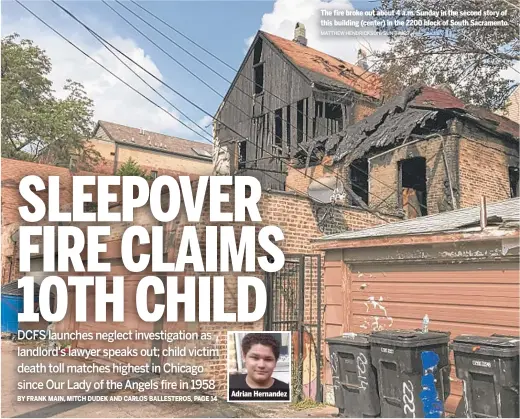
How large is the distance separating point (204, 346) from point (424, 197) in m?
9.53

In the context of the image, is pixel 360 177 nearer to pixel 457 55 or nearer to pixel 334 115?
pixel 457 55

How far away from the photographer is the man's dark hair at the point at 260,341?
7340 millimetres

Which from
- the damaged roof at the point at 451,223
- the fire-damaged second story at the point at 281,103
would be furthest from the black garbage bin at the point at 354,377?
the fire-damaged second story at the point at 281,103

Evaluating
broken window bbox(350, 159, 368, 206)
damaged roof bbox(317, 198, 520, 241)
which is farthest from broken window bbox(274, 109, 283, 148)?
damaged roof bbox(317, 198, 520, 241)

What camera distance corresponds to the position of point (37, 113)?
27.4 metres

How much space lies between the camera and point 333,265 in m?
7.68

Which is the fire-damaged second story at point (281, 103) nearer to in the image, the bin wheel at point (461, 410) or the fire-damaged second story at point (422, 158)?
the fire-damaged second story at point (422, 158)

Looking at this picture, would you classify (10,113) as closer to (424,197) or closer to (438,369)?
(424,197)

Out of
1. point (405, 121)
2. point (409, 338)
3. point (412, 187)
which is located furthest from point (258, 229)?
point (412, 187)

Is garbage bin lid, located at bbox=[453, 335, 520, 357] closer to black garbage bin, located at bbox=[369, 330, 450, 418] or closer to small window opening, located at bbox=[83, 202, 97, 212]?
black garbage bin, located at bbox=[369, 330, 450, 418]

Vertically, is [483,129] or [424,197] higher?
[483,129]

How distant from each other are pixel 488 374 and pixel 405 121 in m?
9.62

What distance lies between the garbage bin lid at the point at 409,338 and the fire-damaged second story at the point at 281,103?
13325 mm

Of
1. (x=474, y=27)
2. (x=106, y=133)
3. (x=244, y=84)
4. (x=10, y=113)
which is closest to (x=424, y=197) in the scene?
(x=474, y=27)
